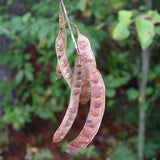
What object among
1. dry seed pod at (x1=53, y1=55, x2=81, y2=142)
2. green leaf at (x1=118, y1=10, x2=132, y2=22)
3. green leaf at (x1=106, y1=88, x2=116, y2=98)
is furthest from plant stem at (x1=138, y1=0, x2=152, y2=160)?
dry seed pod at (x1=53, y1=55, x2=81, y2=142)

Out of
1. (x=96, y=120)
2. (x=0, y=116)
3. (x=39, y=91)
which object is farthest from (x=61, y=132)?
(x=0, y=116)

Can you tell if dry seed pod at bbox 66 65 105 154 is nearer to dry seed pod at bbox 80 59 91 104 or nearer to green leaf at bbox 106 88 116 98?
dry seed pod at bbox 80 59 91 104

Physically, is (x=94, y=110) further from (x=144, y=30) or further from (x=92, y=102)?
(x=144, y=30)

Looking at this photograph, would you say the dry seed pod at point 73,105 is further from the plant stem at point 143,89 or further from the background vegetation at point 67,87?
the plant stem at point 143,89

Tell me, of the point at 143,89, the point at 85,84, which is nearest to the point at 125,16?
the point at 85,84

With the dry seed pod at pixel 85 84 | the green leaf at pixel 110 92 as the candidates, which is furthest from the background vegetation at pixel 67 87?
the dry seed pod at pixel 85 84

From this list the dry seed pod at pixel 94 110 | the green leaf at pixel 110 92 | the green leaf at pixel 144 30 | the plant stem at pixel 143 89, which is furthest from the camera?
the plant stem at pixel 143 89
